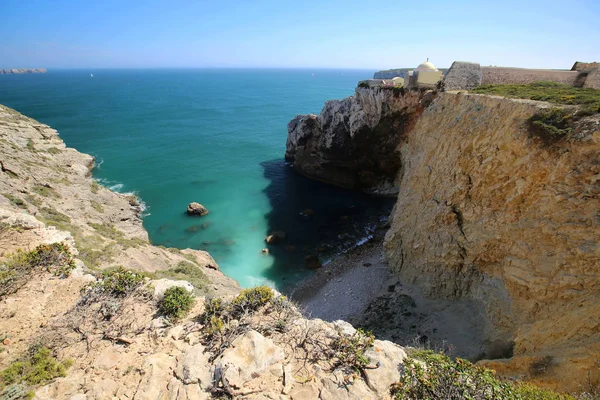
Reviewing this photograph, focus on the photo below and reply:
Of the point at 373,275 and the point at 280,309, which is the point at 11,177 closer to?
the point at 280,309

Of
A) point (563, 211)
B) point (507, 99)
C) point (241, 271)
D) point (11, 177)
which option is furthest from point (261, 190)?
point (563, 211)

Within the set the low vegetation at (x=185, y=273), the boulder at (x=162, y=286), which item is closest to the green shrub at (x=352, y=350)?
the boulder at (x=162, y=286)

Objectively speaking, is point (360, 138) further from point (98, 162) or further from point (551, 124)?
point (98, 162)

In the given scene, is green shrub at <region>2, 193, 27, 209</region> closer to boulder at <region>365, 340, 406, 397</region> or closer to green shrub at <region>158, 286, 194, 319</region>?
green shrub at <region>158, 286, 194, 319</region>

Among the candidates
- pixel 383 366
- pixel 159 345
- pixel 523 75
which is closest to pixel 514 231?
pixel 383 366

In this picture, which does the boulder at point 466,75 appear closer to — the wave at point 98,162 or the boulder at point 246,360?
the boulder at point 246,360

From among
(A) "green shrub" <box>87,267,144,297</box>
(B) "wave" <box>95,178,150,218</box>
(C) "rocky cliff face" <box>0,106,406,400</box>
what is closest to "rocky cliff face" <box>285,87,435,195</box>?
(B) "wave" <box>95,178,150,218</box>

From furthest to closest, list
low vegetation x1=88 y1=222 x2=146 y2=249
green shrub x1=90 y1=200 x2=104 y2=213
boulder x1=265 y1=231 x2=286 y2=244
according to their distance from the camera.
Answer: boulder x1=265 y1=231 x2=286 y2=244
green shrub x1=90 y1=200 x2=104 y2=213
low vegetation x1=88 y1=222 x2=146 y2=249
